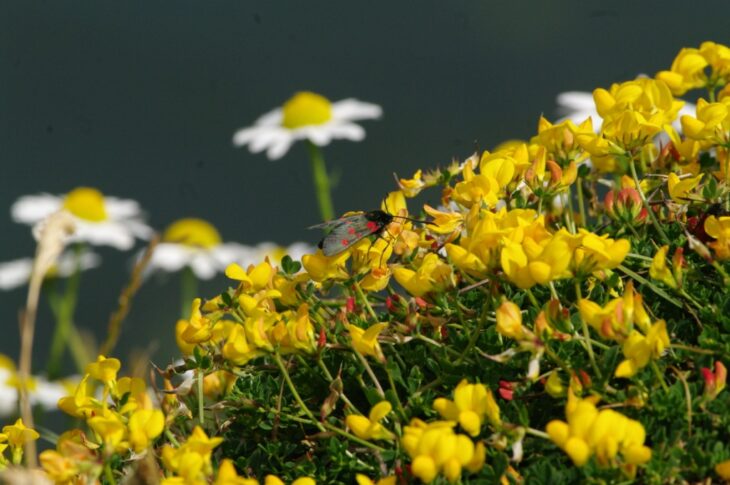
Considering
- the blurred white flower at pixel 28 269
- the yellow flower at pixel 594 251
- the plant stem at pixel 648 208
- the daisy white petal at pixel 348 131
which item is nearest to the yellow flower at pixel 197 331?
the yellow flower at pixel 594 251

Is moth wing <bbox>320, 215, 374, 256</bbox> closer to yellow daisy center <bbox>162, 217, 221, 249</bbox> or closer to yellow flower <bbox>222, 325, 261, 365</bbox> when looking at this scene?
yellow flower <bbox>222, 325, 261, 365</bbox>

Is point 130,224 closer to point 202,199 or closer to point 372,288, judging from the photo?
point 202,199

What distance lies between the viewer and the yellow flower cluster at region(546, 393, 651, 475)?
1293mm

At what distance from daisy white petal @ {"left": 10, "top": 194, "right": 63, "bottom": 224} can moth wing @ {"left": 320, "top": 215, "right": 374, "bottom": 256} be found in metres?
3.21

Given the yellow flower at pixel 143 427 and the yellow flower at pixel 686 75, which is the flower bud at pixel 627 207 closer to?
the yellow flower at pixel 686 75

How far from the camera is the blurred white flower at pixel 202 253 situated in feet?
15.4

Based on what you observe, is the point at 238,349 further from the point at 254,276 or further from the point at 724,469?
the point at 724,469

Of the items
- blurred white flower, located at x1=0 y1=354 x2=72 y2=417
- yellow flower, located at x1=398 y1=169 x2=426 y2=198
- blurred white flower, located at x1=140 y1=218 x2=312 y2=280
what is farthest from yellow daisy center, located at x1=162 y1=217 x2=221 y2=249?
yellow flower, located at x1=398 y1=169 x2=426 y2=198

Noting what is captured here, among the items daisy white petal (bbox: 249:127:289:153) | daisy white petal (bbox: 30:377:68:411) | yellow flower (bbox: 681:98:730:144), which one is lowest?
daisy white petal (bbox: 30:377:68:411)

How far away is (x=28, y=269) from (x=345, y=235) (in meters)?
3.54

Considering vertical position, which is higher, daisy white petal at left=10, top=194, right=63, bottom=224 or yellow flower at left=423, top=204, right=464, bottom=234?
daisy white petal at left=10, top=194, right=63, bottom=224

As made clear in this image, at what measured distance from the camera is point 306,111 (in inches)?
196

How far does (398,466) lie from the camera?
4.90 ft

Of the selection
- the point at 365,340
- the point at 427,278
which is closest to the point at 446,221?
the point at 427,278
